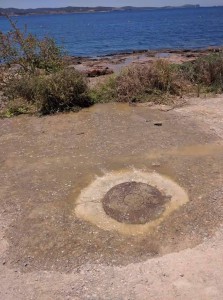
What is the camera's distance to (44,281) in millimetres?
5383

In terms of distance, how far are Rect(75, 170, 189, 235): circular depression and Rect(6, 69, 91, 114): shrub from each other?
5295 mm

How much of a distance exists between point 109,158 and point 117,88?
521 cm

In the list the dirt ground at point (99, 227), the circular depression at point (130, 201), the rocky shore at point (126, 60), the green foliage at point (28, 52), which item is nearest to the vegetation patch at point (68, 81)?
the green foliage at point (28, 52)

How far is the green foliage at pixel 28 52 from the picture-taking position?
14.7 m

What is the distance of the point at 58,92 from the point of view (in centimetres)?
1251

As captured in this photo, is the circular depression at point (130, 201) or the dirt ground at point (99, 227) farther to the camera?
the circular depression at point (130, 201)

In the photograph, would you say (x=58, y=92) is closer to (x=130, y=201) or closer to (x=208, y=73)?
(x=208, y=73)

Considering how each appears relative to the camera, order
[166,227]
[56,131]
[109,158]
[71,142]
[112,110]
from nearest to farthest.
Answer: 1. [166,227]
2. [109,158]
3. [71,142]
4. [56,131]
5. [112,110]

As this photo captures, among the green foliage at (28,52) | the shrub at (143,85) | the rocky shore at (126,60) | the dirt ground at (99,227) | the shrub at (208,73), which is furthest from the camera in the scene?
the rocky shore at (126,60)

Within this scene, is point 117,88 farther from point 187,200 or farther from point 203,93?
point 187,200

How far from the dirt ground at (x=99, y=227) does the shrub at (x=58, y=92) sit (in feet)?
3.98

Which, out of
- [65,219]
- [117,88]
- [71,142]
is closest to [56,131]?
[71,142]

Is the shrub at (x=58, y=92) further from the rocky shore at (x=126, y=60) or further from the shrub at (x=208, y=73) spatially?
the rocky shore at (x=126, y=60)

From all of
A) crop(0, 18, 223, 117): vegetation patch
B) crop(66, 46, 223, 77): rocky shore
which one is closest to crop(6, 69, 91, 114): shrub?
crop(0, 18, 223, 117): vegetation patch
